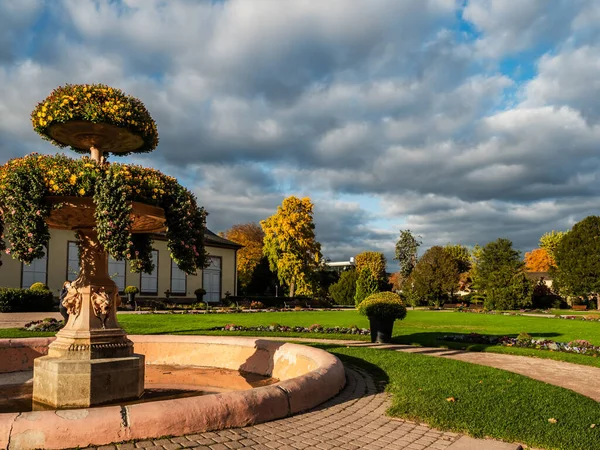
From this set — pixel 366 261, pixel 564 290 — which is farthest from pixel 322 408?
pixel 366 261

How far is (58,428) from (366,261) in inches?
2934

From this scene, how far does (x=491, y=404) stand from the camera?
18.3 ft

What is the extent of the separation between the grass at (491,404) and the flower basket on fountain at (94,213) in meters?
3.30

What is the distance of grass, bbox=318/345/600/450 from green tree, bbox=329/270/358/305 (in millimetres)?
40347

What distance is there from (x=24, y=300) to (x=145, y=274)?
41.9 feet

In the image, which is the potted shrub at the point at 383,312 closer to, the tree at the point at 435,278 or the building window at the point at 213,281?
the building window at the point at 213,281

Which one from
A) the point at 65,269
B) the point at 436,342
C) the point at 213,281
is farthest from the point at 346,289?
the point at 436,342

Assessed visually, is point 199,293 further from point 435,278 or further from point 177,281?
point 435,278

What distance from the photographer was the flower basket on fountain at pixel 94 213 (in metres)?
5.17

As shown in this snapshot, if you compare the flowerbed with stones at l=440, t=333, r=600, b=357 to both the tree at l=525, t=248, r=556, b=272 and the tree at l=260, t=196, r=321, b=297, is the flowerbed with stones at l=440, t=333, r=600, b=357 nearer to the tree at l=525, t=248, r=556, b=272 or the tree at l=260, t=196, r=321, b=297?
the tree at l=260, t=196, r=321, b=297

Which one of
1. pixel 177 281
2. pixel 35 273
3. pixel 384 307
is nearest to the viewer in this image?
pixel 384 307

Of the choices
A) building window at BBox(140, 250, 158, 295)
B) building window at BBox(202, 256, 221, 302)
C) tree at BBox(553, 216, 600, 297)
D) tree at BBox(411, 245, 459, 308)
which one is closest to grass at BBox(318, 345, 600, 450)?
building window at BBox(140, 250, 158, 295)

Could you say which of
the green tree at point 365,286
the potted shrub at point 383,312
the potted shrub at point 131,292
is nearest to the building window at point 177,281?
the potted shrub at point 131,292

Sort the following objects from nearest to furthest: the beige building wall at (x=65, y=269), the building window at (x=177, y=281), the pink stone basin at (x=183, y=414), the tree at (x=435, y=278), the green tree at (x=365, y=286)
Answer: the pink stone basin at (x=183, y=414) → the beige building wall at (x=65, y=269) → the green tree at (x=365, y=286) → the building window at (x=177, y=281) → the tree at (x=435, y=278)
